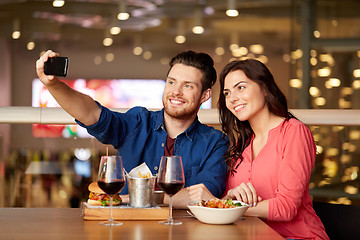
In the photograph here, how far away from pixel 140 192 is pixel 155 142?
0.57 meters

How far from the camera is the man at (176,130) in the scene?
6.68 feet

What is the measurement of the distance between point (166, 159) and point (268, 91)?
683 mm

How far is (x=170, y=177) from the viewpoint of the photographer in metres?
1.47

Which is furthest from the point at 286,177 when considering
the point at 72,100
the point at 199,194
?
the point at 72,100

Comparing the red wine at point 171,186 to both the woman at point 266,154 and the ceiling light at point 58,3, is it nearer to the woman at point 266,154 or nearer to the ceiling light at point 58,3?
the woman at point 266,154

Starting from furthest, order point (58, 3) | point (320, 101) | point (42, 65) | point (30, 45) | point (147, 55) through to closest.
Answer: point (147, 55) < point (30, 45) < point (58, 3) < point (320, 101) < point (42, 65)

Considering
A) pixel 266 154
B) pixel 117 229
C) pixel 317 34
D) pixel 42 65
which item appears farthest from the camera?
pixel 317 34

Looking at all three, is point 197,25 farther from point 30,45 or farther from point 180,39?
point 30,45

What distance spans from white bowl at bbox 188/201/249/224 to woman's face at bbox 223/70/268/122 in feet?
1.87

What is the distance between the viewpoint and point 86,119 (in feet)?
6.46

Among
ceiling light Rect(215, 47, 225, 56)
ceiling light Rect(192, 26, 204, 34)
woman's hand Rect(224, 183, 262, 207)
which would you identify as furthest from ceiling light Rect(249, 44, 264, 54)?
woman's hand Rect(224, 183, 262, 207)

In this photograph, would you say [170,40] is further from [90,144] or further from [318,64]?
[90,144]

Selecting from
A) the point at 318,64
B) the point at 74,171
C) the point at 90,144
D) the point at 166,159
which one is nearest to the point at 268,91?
the point at 166,159

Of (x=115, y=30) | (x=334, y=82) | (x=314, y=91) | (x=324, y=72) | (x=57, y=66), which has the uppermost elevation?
(x=115, y=30)
